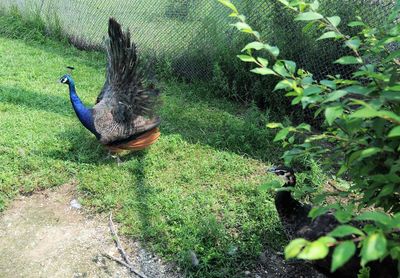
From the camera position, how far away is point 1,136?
4637 mm

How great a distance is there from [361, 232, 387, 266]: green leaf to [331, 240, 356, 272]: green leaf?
0.04 metres

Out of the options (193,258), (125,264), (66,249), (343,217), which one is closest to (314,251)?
(343,217)

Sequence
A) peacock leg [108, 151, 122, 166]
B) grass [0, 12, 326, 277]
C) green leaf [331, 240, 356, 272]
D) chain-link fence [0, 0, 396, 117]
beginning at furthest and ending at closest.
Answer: chain-link fence [0, 0, 396, 117], peacock leg [108, 151, 122, 166], grass [0, 12, 326, 277], green leaf [331, 240, 356, 272]

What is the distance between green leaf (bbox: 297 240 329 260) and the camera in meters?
1.04

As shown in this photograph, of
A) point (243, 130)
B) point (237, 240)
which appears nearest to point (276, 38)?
point (243, 130)

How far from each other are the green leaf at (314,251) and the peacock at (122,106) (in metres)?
3.36

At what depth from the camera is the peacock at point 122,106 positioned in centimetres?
426

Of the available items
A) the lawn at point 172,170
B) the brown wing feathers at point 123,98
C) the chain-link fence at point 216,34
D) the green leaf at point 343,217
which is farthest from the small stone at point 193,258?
the chain-link fence at point 216,34

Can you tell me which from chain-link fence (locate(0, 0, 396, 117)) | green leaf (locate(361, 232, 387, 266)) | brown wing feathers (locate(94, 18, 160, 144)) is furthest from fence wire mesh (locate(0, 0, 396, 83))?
green leaf (locate(361, 232, 387, 266))

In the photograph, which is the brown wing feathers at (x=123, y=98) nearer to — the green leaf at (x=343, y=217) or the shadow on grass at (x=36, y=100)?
the shadow on grass at (x=36, y=100)

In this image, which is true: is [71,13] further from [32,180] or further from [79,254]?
[79,254]

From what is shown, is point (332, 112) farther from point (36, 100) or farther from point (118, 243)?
point (36, 100)

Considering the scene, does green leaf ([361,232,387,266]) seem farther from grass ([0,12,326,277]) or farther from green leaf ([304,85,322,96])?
grass ([0,12,326,277])

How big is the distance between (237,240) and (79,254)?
1261 mm
